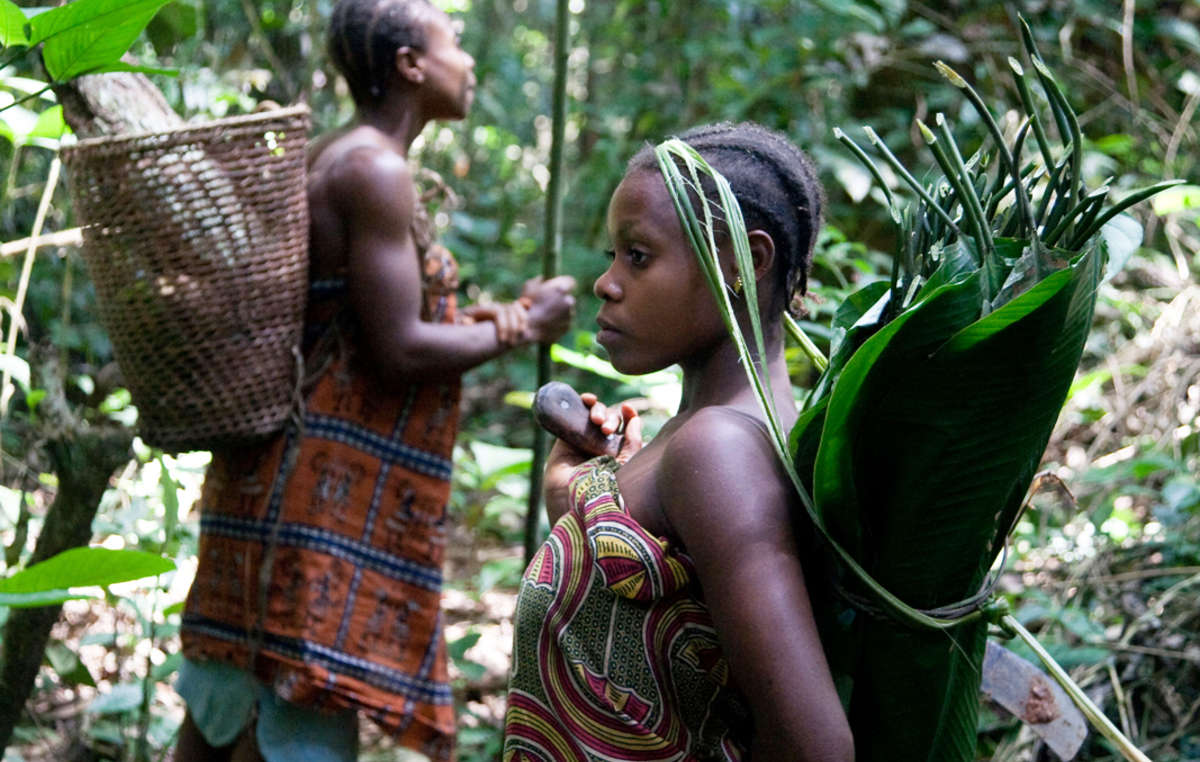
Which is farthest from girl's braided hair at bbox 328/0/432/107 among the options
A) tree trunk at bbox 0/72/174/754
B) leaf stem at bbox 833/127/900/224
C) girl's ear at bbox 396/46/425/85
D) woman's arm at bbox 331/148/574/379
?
leaf stem at bbox 833/127/900/224

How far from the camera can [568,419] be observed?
144 cm

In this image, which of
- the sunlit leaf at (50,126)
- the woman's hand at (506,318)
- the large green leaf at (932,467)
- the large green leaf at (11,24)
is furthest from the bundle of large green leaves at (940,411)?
the sunlit leaf at (50,126)

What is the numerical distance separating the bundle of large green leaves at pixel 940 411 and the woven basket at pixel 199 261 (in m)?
0.98

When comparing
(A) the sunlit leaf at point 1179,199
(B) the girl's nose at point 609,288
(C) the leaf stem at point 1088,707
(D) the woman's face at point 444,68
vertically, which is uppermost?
(B) the girl's nose at point 609,288

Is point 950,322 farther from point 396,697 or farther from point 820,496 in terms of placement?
point 396,697

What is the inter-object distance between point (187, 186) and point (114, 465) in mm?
603

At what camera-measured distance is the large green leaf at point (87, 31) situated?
1.05 m

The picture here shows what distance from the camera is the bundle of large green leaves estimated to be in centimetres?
96

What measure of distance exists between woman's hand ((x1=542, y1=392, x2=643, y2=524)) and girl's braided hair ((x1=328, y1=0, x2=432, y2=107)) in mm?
1029

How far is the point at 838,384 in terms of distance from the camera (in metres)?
1.02

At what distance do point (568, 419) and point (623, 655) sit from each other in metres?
0.37

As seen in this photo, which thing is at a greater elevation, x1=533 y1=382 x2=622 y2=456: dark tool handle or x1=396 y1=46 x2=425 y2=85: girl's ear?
x1=396 y1=46 x2=425 y2=85: girl's ear

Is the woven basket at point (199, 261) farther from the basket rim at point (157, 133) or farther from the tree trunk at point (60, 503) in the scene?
the tree trunk at point (60, 503)

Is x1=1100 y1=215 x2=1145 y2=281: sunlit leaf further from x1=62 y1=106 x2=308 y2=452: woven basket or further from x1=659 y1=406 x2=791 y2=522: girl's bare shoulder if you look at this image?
x1=62 y1=106 x2=308 y2=452: woven basket
